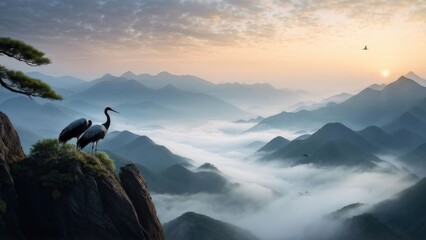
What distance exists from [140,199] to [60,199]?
23.1 ft

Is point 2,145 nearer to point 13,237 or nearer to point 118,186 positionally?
point 13,237

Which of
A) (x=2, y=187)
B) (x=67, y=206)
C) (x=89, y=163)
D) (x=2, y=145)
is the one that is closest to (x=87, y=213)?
(x=67, y=206)

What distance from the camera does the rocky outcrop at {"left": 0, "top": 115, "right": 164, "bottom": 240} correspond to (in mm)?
29344

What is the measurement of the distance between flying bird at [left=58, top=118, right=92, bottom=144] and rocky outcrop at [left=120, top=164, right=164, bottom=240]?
5.46 metres

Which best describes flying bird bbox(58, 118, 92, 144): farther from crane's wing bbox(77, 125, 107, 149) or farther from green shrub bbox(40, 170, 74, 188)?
green shrub bbox(40, 170, 74, 188)

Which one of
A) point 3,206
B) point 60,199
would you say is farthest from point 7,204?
point 60,199

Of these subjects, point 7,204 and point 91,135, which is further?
point 91,135

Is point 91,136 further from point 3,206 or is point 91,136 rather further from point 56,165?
point 3,206

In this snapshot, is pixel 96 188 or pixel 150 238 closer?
pixel 96 188

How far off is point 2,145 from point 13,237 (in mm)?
7718

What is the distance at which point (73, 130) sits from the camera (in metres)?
34.5

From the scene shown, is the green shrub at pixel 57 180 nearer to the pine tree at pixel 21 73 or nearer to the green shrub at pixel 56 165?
the green shrub at pixel 56 165

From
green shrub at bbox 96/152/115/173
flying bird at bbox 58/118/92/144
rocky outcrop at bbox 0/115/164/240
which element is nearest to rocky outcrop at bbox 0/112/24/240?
rocky outcrop at bbox 0/115/164/240

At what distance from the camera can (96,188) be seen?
30391 millimetres
